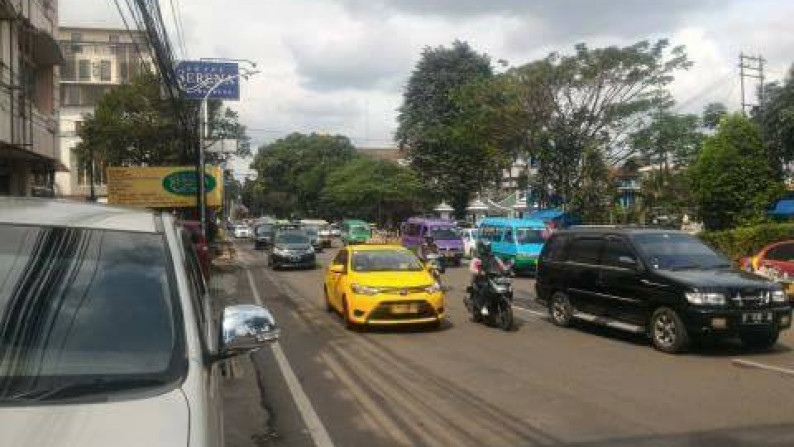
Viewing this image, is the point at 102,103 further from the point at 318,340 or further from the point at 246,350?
the point at 246,350

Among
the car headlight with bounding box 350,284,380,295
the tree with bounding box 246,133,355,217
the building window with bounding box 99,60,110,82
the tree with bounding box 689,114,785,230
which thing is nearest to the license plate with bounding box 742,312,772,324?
the car headlight with bounding box 350,284,380,295

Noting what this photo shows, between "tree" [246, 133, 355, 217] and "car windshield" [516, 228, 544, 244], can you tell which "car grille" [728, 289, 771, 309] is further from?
"tree" [246, 133, 355, 217]

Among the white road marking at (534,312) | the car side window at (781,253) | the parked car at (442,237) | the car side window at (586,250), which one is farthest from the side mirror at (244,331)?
the parked car at (442,237)

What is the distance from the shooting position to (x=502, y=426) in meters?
7.37

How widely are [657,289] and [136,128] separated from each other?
134ft

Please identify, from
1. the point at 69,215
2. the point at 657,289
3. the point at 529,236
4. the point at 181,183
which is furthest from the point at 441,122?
the point at 69,215

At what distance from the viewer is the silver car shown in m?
2.76

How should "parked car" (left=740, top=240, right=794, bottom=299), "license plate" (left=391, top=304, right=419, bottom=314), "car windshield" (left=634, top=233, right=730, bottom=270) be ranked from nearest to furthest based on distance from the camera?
"car windshield" (left=634, top=233, right=730, bottom=270) < "license plate" (left=391, top=304, right=419, bottom=314) < "parked car" (left=740, top=240, right=794, bottom=299)

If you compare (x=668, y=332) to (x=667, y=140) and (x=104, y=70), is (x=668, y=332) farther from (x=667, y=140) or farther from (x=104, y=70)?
(x=104, y=70)

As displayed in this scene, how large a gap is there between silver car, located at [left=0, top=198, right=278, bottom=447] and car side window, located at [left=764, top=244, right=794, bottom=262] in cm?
1559

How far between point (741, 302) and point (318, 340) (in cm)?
618

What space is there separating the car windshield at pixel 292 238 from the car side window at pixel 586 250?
1982cm

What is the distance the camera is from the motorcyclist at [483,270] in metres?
14.4

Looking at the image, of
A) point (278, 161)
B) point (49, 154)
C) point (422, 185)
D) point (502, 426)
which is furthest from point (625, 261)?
point (278, 161)
